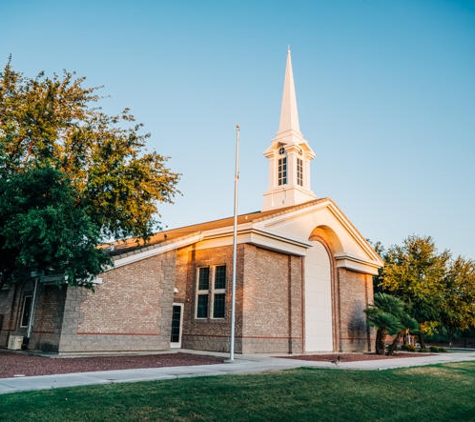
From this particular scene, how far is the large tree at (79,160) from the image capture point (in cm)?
1545

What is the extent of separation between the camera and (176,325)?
2238 centimetres

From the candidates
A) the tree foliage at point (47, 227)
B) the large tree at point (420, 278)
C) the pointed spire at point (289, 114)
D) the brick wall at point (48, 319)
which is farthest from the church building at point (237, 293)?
the large tree at point (420, 278)

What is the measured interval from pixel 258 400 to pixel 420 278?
30690mm

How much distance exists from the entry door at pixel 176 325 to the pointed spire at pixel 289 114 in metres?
14.0

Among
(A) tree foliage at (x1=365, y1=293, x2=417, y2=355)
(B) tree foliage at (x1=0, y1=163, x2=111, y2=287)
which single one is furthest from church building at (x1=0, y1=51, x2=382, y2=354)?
(B) tree foliage at (x1=0, y1=163, x2=111, y2=287)

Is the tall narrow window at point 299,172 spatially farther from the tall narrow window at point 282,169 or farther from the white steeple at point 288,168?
the tall narrow window at point 282,169

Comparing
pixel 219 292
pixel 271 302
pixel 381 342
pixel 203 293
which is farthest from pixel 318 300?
pixel 203 293

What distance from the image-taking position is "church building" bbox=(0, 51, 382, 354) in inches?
695

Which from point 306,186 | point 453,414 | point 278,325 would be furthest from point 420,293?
point 453,414

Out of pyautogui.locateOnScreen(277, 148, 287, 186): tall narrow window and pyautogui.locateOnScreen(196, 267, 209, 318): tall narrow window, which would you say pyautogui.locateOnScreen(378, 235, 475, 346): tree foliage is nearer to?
pyautogui.locateOnScreen(277, 148, 287, 186): tall narrow window

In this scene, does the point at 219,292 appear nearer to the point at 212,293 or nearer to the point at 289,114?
the point at 212,293

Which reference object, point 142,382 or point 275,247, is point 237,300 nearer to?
point 275,247

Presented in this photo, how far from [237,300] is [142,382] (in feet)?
35.8

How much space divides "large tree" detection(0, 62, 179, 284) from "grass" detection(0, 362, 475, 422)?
7.81 meters
